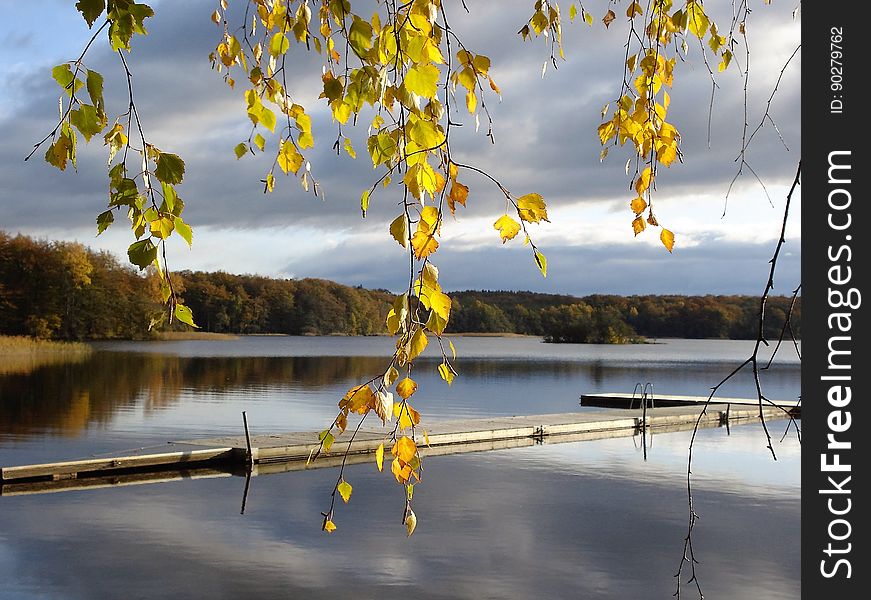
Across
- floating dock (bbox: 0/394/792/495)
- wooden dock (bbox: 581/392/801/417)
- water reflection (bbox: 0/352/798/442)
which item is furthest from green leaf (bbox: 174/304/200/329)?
wooden dock (bbox: 581/392/801/417)

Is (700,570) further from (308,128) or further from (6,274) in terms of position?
(6,274)

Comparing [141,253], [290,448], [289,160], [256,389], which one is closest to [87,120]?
[141,253]

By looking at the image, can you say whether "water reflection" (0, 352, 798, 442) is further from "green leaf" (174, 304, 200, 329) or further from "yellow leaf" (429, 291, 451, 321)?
"yellow leaf" (429, 291, 451, 321)

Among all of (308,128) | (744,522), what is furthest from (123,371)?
(308,128)

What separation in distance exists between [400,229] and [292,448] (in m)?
14.9

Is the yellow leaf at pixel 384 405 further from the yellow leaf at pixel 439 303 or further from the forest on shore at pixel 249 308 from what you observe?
the forest on shore at pixel 249 308

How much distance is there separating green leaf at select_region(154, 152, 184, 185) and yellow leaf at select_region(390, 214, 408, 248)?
591 mm

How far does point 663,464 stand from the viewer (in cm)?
1880

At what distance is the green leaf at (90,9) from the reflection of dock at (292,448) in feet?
25.6

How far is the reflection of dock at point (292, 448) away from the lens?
46.3 ft

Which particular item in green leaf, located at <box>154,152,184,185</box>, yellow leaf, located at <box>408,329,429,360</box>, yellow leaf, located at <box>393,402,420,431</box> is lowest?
yellow leaf, located at <box>393,402,420,431</box>

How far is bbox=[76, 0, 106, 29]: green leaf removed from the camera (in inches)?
85.6

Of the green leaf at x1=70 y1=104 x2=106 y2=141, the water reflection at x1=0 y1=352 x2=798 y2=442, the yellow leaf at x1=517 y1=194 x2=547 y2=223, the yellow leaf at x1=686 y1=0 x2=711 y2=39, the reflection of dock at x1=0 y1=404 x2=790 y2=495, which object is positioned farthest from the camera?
the water reflection at x1=0 y1=352 x2=798 y2=442
